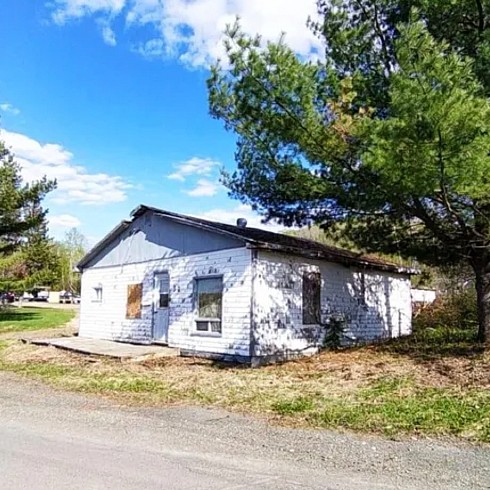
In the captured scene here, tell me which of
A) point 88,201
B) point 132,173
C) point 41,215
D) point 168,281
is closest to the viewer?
point 168,281

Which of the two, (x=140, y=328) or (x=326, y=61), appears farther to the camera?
(x=140, y=328)

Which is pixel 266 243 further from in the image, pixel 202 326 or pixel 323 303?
pixel 323 303

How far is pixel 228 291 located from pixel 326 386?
4.21m

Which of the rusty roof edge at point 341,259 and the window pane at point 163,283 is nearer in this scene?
the rusty roof edge at point 341,259

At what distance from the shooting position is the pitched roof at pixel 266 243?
12508mm

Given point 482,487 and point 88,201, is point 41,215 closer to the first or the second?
point 88,201

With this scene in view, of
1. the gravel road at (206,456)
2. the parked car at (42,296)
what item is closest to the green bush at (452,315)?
the gravel road at (206,456)

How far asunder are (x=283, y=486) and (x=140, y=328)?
11.5 metres

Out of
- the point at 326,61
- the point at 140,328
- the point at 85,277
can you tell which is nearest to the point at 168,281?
the point at 140,328

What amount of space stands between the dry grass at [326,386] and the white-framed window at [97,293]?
427 cm

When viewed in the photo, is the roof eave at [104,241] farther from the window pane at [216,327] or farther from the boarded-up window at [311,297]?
the boarded-up window at [311,297]

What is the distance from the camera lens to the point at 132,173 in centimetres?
2112

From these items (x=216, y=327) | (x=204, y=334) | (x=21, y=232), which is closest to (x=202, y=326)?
(x=204, y=334)

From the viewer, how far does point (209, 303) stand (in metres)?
13.1
